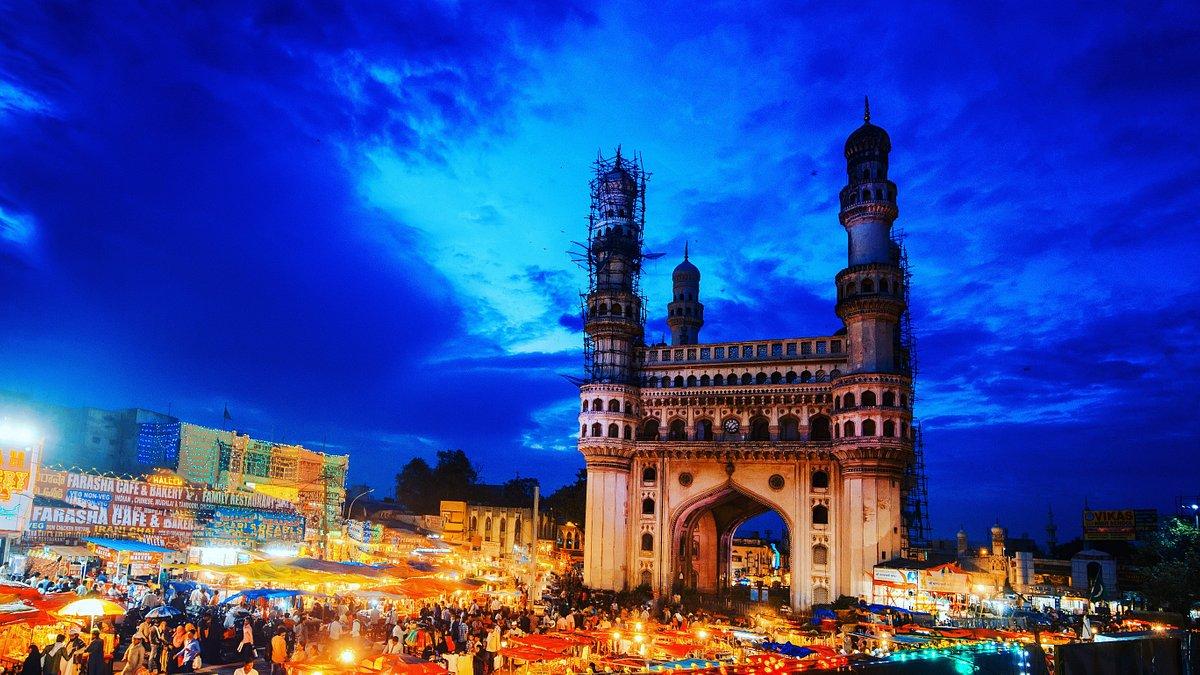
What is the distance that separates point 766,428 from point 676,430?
5.73 metres

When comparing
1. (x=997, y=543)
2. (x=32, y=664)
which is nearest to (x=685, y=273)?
(x=997, y=543)

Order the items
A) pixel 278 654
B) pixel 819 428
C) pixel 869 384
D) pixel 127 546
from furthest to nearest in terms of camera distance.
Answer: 1. pixel 819 428
2. pixel 869 384
3. pixel 127 546
4. pixel 278 654

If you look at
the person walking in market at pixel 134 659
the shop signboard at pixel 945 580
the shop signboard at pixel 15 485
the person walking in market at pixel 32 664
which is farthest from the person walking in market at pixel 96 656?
the shop signboard at pixel 945 580

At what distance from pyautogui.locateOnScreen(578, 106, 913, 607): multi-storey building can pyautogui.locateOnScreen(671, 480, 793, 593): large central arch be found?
0.14 metres

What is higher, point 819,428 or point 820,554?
point 819,428

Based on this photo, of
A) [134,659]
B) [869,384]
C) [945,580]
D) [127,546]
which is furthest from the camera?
[869,384]

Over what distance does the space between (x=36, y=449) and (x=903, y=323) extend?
158 ft

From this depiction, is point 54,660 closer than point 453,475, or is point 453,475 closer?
point 54,660

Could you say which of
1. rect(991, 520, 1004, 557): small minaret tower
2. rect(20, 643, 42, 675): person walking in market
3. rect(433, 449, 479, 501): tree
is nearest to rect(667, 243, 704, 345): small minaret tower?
rect(991, 520, 1004, 557): small minaret tower

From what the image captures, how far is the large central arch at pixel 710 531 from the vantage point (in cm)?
5031

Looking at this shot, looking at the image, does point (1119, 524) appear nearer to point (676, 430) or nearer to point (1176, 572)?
point (1176, 572)

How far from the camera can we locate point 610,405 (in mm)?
52250

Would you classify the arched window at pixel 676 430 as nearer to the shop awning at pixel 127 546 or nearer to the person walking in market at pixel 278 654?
the shop awning at pixel 127 546

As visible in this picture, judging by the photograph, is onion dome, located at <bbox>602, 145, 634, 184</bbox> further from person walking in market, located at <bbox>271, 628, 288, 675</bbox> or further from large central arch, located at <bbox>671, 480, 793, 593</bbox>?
person walking in market, located at <bbox>271, 628, 288, 675</bbox>
